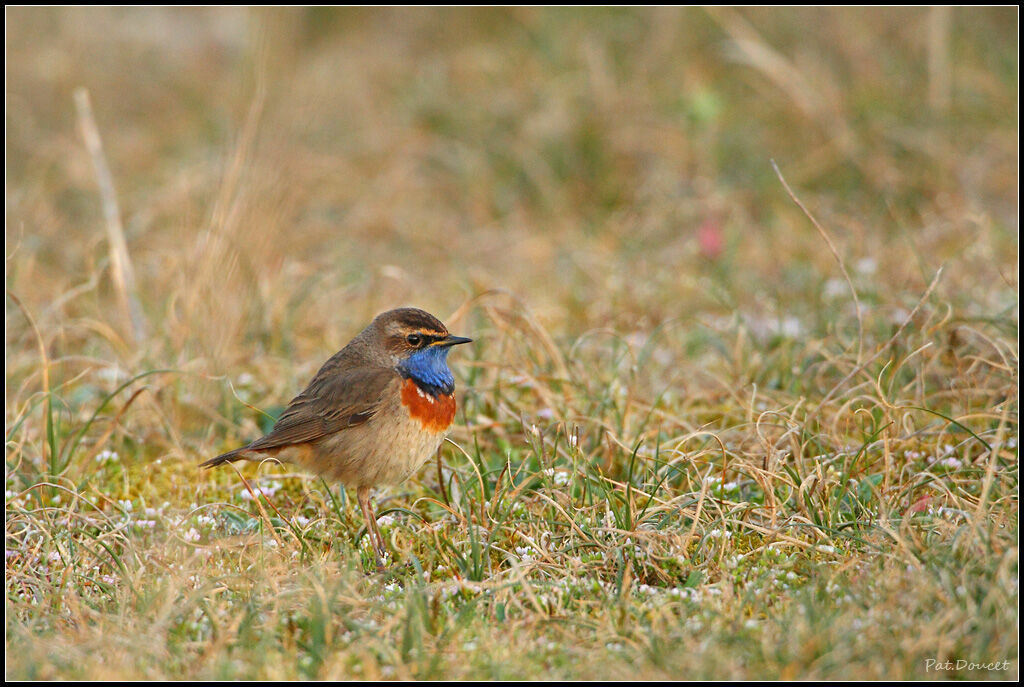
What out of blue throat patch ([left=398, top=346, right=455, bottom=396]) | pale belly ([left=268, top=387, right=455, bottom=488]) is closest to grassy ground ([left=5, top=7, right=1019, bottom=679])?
pale belly ([left=268, top=387, right=455, bottom=488])

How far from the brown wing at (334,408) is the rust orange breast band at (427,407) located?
4.3 inches

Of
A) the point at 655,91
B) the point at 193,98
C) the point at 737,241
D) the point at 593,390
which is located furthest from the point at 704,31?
the point at 593,390

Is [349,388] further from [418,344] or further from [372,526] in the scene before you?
[372,526]

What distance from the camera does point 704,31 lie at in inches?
404

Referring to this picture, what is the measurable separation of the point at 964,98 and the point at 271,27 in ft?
18.0

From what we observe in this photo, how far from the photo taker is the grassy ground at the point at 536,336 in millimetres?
3506

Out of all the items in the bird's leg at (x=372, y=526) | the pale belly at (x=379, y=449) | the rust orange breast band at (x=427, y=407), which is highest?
the rust orange breast band at (x=427, y=407)

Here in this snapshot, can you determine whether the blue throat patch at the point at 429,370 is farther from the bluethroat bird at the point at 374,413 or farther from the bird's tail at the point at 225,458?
the bird's tail at the point at 225,458

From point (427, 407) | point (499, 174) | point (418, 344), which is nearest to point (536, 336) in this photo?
point (418, 344)

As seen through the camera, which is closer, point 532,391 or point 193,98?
point 532,391

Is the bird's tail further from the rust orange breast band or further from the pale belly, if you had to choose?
the rust orange breast band

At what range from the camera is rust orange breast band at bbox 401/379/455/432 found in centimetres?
459

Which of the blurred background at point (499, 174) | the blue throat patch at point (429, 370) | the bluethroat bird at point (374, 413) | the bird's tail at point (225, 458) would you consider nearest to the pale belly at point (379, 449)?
the bluethroat bird at point (374, 413)

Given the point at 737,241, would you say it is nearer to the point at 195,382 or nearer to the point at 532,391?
the point at 532,391
